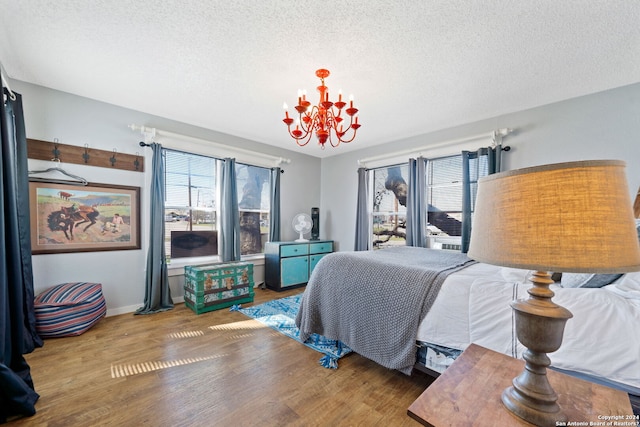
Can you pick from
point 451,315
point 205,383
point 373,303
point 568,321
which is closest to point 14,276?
point 205,383

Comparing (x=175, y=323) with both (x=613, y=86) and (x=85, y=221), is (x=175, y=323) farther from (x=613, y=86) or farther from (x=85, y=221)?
(x=613, y=86)

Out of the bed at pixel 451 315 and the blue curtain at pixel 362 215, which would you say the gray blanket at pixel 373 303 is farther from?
the blue curtain at pixel 362 215

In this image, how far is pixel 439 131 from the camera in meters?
3.50

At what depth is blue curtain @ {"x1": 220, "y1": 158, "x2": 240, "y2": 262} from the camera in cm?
367

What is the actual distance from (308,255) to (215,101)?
8.34 ft

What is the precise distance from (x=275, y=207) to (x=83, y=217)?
232cm

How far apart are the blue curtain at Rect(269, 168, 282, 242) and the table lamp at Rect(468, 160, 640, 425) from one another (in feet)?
12.2

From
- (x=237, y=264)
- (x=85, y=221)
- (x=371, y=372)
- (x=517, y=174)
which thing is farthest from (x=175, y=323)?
(x=517, y=174)

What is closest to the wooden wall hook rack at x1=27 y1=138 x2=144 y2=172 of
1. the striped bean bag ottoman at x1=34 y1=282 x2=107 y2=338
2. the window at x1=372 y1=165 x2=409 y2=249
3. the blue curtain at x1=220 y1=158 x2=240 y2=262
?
the blue curtain at x1=220 y1=158 x2=240 y2=262

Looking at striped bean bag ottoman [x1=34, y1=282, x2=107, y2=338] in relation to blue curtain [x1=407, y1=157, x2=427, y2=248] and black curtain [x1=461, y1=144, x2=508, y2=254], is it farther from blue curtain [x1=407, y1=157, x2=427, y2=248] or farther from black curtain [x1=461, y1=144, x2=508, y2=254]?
black curtain [x1=461, y1=144, x2=508, y2=254]

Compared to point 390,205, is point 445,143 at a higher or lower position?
higher

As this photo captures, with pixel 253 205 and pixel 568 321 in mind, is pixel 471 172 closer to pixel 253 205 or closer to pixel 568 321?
pixel 568 321

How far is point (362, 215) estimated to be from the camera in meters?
4.22

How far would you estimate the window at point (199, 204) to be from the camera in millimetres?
3355
